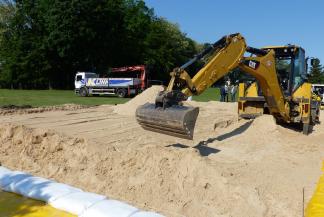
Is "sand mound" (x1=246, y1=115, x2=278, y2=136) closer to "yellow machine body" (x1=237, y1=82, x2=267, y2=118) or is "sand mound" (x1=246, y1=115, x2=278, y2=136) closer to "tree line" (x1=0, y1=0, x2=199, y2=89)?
"yellow machine body" (x1=237, y1=82, x2=267, y2=118)

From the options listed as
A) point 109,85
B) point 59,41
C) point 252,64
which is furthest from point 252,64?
point 59,41

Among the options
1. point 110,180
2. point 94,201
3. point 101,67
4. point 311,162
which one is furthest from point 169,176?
point 101,67

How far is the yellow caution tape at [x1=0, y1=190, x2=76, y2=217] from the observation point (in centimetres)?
468

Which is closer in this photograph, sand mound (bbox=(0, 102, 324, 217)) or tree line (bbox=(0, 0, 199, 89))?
sand mound (bbox=(0, 102, 324, 217))

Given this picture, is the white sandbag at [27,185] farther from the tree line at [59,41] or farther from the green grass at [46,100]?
the tree line at [59,41]

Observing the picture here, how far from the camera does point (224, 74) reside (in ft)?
26.5

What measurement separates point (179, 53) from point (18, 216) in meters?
57.0

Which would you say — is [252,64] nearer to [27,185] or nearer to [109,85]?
[27,185]

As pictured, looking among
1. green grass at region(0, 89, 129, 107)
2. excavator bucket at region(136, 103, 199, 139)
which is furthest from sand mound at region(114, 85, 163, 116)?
excavator bucket at region(136, 103, 199, 139)

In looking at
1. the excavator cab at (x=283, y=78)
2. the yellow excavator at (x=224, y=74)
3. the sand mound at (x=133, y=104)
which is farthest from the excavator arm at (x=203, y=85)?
the sand mound at (x=133, y=104)

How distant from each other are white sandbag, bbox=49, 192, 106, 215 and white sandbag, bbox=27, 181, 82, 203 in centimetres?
11

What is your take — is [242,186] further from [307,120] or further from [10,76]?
[10,76]

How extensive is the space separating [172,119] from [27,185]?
2.50 m

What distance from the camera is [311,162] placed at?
7.92 metres
